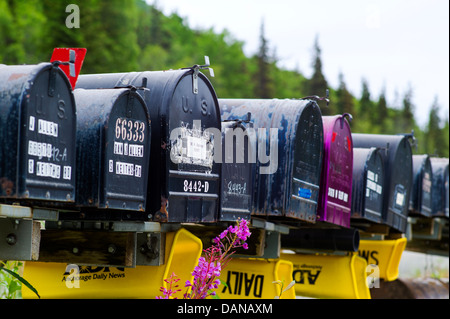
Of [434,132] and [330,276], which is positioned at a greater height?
[434,132]

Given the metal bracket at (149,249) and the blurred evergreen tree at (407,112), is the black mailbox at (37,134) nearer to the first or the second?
the metal bracket at (149,249)

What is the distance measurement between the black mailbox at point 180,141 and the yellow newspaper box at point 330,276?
337cm

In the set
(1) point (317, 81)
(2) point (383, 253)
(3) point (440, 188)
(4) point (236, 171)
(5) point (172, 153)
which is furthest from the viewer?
(1) point (317, 81)

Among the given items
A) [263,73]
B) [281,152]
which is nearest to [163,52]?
[263,73]

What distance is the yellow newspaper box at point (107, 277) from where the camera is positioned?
4547 mm

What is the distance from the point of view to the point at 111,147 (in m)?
3.61

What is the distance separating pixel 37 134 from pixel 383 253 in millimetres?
6313

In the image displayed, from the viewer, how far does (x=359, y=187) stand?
710 centimetres

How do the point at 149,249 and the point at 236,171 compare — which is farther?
the point at 236,171

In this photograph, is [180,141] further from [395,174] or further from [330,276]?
[395,174]

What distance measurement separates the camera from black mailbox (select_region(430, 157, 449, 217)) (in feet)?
33.7

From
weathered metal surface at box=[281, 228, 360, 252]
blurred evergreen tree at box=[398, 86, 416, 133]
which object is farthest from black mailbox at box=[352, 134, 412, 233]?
blurred evergreen tree at box=[398, 86, 416, 133]

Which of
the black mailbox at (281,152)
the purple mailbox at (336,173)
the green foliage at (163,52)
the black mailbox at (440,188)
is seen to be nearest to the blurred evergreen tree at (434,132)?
the green foliage at (163,52)

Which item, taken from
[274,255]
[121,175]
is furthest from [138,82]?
[274,255]
